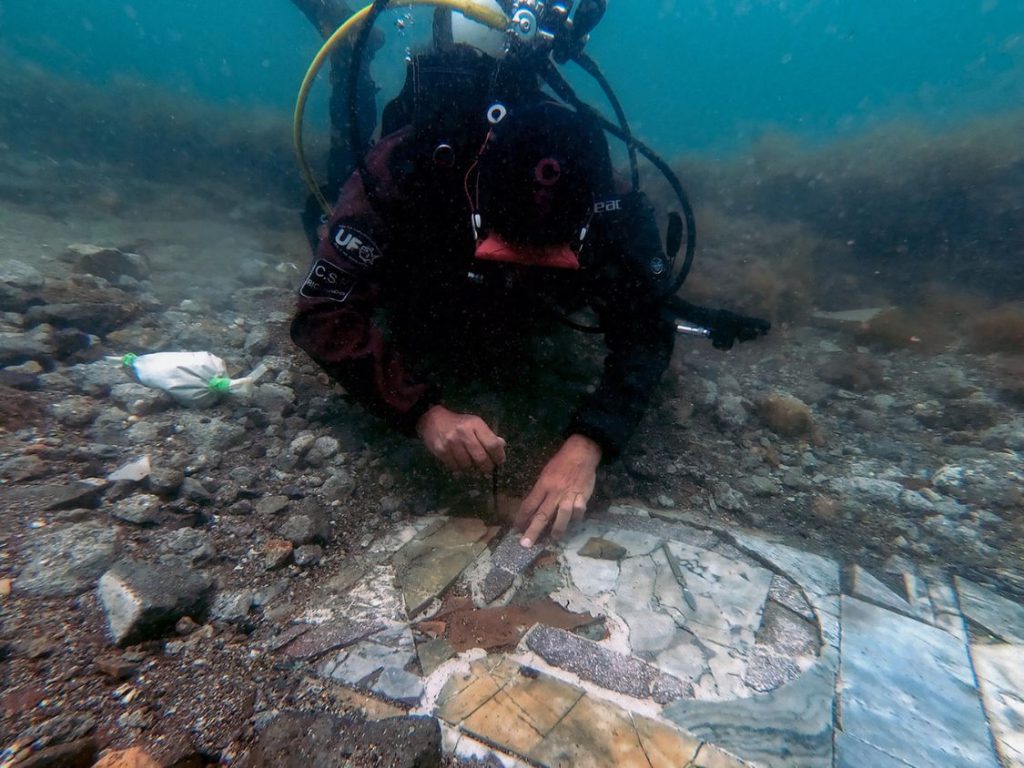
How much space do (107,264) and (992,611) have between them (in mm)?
6492

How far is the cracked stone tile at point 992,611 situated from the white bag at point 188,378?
3582 mm

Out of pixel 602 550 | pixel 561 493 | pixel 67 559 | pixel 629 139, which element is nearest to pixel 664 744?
pixel 602 550

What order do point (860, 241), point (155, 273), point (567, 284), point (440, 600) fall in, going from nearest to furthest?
point (440, 600), point (567, 284), point (155, 273), point (860, 241)

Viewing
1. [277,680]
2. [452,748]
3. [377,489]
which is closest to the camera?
[452,748]

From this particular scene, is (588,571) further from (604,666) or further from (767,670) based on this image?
(767,670)

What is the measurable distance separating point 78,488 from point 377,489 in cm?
118

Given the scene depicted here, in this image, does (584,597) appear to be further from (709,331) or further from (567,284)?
(709,331)

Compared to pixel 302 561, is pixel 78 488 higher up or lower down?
higher up

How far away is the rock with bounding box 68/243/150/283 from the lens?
432cm

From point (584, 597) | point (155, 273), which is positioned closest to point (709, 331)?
point (584, 597)

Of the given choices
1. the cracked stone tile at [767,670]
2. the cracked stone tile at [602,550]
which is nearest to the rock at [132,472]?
the cracked stone tile at [602,550]

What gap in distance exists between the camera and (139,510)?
6.10 feet

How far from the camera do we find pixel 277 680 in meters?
1.40

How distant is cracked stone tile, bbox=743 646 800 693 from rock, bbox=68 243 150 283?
5.52 metres
